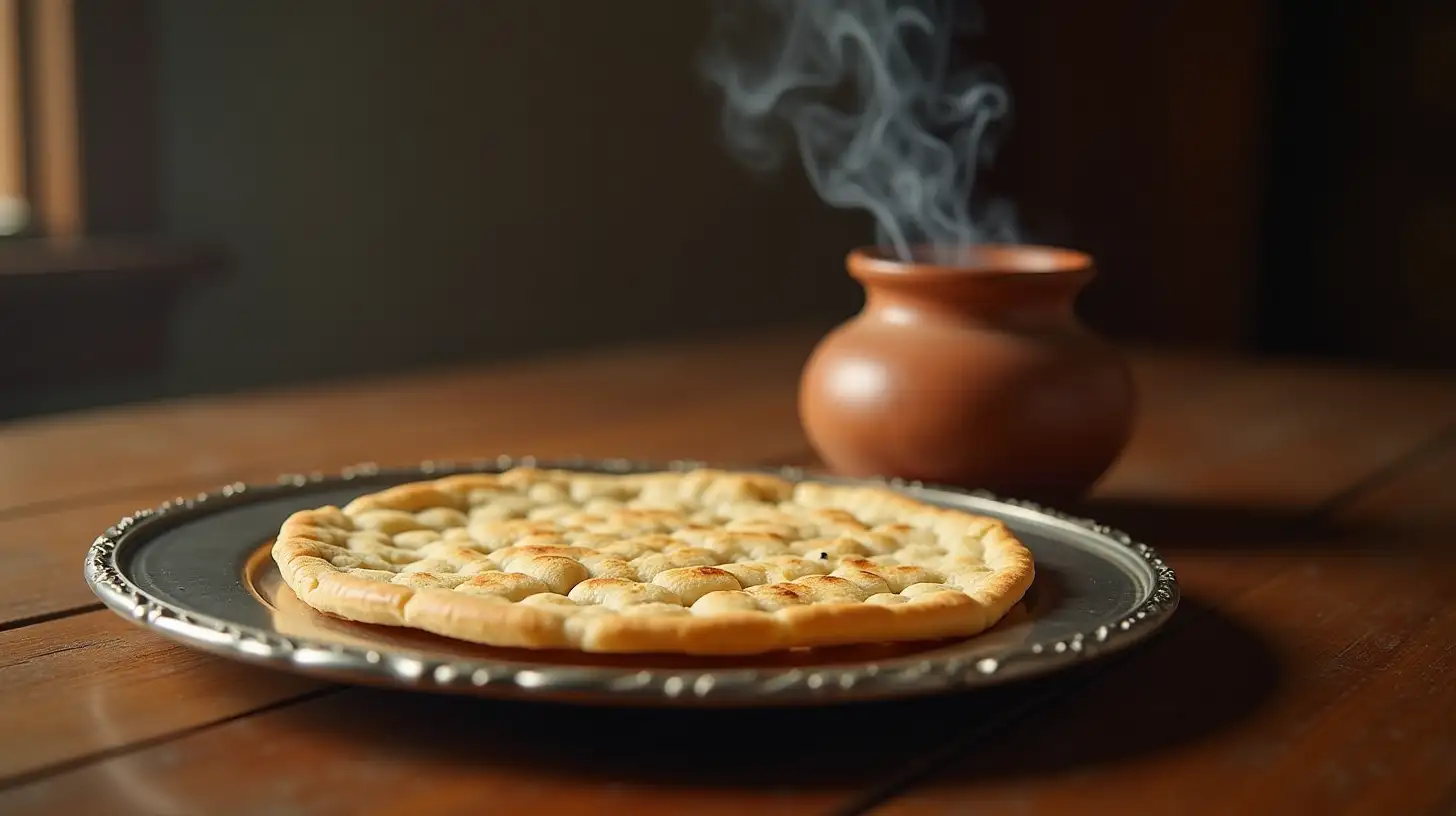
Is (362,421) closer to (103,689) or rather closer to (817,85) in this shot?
(103,689)

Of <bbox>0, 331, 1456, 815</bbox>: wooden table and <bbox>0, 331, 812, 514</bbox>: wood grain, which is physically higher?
<bbox>0, 331, 1456, 815</bbox>: wooden table

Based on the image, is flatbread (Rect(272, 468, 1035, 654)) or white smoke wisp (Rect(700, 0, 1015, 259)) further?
white smoke wisp (Rect(700, 0, 1015, 259))

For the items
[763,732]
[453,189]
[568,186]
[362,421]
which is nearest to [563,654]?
[763,732]

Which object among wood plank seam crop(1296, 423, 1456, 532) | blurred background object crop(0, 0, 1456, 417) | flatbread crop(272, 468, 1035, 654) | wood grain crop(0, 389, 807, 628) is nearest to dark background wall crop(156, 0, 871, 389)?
blurred background object crop(0, 0, 1456, 417)

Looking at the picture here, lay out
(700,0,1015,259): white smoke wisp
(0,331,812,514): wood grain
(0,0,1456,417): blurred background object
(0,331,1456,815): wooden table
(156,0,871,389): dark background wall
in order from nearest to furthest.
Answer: (0,331,1456,815): wooden table
(0,331,812,514): wood grain
(0,0,1456,417): blurred background object
(156,0,871,389): dark background wall
(700,0,1015,259): white smoke wisp

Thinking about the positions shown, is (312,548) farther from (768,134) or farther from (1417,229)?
(1417,229)

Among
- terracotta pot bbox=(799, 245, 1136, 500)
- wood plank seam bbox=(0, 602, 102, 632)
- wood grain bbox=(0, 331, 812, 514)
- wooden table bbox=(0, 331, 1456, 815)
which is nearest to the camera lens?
wooden table bbox=(0, 331, 1456, 815)

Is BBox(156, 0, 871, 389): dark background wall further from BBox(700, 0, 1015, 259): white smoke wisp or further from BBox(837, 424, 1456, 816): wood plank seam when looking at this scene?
BBox(837, 424, 1456, 816): wood plank seam

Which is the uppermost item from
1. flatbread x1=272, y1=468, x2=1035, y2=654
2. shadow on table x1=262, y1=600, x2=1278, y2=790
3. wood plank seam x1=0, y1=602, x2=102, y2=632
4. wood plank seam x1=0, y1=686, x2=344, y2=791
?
flatbread x1=272, y1=468, x2=1035, y2=654

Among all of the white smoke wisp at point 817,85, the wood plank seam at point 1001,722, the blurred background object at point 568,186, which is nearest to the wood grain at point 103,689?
the wood plank seam at point 1001,722
